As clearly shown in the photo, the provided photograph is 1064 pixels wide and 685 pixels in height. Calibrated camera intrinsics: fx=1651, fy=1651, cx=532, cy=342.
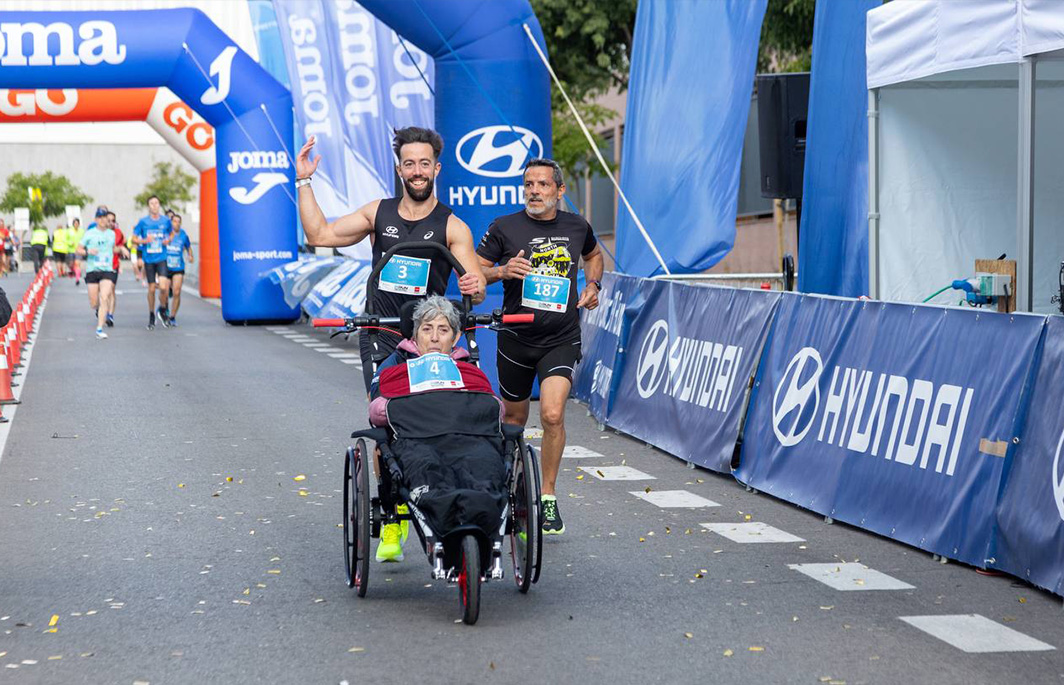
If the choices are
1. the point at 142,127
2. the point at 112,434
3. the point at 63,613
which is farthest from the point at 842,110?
the point at 142,127

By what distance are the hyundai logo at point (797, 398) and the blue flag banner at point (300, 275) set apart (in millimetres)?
16824

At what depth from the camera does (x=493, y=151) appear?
48.3 feet

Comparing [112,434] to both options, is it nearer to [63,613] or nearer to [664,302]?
[664,302]

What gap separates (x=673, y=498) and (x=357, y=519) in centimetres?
328

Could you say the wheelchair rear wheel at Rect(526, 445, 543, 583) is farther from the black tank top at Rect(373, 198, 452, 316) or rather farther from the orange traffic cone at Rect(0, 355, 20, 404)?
the orange traffic cone at Rect(0, 355, 20, 404)

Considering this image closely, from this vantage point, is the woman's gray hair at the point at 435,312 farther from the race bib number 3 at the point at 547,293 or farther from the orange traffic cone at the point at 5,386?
the orange traffic cone at the point at 5,386

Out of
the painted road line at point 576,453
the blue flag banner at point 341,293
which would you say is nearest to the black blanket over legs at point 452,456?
the painted road line at point 576,453

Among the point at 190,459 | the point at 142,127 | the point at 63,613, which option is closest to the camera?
the point at 63,613

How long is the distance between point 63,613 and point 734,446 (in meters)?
4.82

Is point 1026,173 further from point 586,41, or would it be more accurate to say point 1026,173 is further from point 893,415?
point 586,41

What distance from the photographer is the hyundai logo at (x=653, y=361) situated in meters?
11.8

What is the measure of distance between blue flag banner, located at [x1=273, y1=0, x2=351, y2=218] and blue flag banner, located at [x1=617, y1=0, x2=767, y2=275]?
9.65 meters

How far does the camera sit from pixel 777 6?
23500mm

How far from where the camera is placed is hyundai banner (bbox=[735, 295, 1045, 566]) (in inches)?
276
